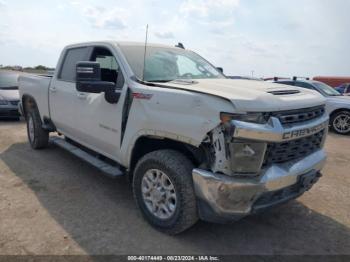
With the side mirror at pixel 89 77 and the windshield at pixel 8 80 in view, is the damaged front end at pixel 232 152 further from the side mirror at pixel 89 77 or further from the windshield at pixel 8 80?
the windshield at pixel 8 80

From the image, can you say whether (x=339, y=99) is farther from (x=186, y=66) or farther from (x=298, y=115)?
(x=298, y=115)

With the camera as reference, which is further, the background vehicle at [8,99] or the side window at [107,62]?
the background vehicle at [8,99]

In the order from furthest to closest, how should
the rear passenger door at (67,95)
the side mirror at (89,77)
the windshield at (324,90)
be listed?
the windshield at (324,90) → the rear passenger door at (67,95) → the side mirror at (89,77)

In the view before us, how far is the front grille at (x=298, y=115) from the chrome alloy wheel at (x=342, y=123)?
702cm

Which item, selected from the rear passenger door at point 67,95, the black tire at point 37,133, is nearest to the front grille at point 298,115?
the rear passenger door at point 67,95

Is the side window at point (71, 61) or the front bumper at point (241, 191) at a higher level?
the side window at point (71, 61)

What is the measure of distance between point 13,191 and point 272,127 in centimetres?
349

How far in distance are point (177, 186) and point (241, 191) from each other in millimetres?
621

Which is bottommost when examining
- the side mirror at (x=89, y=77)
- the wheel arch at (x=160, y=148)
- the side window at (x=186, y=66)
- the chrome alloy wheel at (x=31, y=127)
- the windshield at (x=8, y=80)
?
the chrome alloy wheel at (x=31, y=127)

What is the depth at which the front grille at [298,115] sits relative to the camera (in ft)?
10.3

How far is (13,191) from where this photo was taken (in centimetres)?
471

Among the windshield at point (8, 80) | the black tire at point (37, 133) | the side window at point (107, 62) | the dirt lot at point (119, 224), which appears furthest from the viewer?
the windshield at point (8, 80)

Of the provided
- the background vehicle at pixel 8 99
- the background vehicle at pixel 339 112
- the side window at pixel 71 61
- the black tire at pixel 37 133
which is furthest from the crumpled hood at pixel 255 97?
the background vehicle at pixel 8 99

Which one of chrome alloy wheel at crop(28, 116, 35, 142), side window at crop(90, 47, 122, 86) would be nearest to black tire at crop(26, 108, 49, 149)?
chrome alloy wheel at crop(28, 116, 35, 142)
